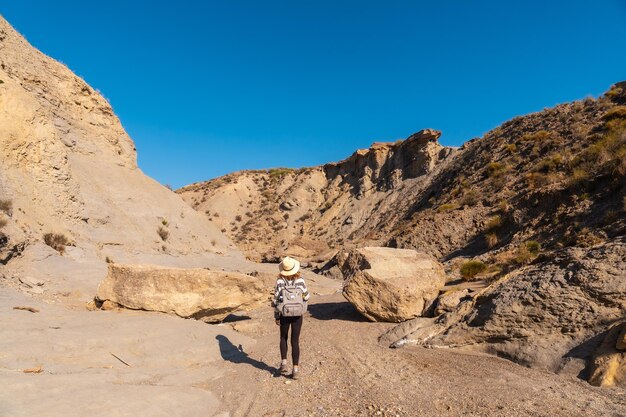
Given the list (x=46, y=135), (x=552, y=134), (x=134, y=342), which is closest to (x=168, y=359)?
(x=134, y=342)

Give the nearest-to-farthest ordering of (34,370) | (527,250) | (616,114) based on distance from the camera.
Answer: (34,370)
(527,250)
(616,114)

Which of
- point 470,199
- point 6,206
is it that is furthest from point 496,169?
point 6,206

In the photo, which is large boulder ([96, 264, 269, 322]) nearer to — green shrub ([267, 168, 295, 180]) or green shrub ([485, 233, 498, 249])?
green shrub ([485, 233, 498, 249])

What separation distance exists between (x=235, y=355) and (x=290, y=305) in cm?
193

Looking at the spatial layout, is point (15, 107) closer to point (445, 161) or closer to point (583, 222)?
point (583, 222)

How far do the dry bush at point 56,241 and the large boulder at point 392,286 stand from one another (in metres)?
8.96

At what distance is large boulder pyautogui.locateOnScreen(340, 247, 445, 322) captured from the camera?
8461 millimetres

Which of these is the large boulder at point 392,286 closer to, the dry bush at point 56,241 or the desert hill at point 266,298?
the desert hill at point 266,298

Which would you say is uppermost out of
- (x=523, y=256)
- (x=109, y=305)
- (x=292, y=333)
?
(x=523, y=256)

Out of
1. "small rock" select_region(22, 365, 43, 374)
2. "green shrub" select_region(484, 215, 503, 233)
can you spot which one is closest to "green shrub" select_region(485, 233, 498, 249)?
"green shrub" select_region(484, 215, 503, 233)

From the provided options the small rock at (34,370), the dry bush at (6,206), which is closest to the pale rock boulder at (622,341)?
the small rock at (34,370)

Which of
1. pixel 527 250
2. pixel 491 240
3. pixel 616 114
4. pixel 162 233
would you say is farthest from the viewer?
pixel 616 114

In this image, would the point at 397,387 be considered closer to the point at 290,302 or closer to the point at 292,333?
the point at 292,333

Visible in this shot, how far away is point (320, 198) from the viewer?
54.5m
